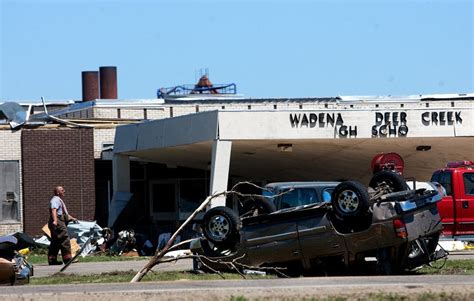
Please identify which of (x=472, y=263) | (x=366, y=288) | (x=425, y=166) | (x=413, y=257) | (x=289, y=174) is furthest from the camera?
(x=289, y=174)

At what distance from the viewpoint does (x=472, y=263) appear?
18.8m

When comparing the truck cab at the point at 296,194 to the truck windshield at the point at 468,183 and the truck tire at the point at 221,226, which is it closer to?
the truck tire at the point at 221,226

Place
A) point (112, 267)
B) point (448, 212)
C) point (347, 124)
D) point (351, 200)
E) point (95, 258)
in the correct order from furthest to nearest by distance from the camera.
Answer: point (347, 124), point (95, 258), point (448, 212), point (112, 267), point (351, 200)

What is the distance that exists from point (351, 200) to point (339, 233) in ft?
1.80

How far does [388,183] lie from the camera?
690 inches

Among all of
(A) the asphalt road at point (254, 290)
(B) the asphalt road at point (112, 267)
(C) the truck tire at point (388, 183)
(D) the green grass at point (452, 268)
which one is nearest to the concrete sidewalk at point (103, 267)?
(B) the asphalt road at point (112, 267)

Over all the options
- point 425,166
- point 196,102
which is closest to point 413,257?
point 425,166

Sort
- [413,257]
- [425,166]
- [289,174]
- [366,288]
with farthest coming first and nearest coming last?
[289,174]
[425,166]
[413,257]
[366,288]

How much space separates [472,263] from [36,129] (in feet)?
69.5

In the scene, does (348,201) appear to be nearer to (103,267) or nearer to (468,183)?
(103,267)

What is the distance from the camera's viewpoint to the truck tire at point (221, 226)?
682 inches

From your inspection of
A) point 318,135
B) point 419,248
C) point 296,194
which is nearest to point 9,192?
point 318,135

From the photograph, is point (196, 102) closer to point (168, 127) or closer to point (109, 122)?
point (109, 122)

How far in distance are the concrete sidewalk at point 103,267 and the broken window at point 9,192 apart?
12.9 meters
